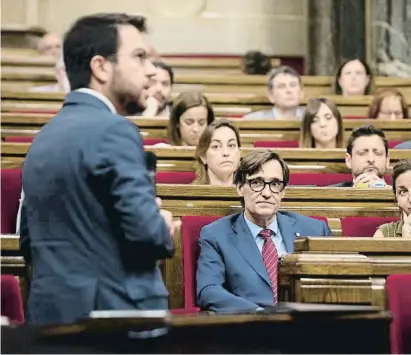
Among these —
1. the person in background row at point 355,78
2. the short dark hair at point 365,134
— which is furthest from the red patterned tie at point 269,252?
the person in background row at point 355,78

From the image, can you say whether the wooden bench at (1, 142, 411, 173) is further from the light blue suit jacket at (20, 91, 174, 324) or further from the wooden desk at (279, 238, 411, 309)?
the light blue suit jacket at (20, 91, 174, 324)

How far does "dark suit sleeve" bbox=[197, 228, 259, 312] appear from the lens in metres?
2.27

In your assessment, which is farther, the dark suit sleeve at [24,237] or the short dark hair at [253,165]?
the short dark hair at [253,165]

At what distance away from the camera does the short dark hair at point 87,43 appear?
1645 mm

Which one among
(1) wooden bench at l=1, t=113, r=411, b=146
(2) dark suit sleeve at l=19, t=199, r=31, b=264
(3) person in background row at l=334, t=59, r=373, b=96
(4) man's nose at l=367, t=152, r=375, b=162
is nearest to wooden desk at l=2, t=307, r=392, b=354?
(2) dark suit sleeve at l=19, t=199, r=31, b=264

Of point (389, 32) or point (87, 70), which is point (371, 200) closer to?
point (87, 70)

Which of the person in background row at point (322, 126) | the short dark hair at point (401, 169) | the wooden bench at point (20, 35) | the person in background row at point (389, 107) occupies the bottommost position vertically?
the short dark hair at point (401, 169)

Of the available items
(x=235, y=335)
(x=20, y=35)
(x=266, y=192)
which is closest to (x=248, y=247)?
(x=266, y=192)

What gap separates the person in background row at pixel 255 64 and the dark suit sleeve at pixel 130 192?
436 cm

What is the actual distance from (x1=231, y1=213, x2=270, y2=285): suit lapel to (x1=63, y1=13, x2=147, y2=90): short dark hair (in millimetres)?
835

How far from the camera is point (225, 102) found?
4844 millimetres

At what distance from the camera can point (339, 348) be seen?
1415mm

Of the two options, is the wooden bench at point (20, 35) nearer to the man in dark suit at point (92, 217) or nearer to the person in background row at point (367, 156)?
the person in background row at point (367, 156)

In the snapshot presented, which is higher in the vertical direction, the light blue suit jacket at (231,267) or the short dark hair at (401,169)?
the short dark hair at (401,169)
